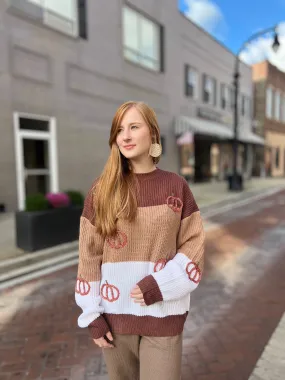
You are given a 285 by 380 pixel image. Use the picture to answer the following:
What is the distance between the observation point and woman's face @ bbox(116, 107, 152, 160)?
148 centimetres

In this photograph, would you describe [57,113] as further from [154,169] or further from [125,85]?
[154,169]

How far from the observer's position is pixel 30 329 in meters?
3.25

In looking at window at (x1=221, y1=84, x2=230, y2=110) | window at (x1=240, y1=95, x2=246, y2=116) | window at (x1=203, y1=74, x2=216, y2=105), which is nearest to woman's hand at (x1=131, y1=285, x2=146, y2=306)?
window at (x1=203, y1=74, x2=216, y2=105)

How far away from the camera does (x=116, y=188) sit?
151 centimetres

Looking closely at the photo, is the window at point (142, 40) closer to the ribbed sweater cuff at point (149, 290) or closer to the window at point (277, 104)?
the ribbed sweater cuff at point (149, 290)

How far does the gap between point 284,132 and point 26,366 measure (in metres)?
33.9

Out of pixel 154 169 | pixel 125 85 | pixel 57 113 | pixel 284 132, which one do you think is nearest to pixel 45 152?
pixel 57 113

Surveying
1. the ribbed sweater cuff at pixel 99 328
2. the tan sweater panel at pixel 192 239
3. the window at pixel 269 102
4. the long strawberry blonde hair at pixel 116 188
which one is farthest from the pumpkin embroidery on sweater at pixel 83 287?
the window at pixel 269 102

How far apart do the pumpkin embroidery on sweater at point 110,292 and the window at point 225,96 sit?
895 inches

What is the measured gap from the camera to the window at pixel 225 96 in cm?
2239

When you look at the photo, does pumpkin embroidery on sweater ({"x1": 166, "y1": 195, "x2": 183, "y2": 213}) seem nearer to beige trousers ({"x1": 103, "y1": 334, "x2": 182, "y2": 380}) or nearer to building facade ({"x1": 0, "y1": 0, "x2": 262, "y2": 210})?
beige trousers ({"x1": 103, "y1": 334, "x2": 182, "y2": 380})

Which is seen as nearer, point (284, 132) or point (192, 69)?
point (192, 69)

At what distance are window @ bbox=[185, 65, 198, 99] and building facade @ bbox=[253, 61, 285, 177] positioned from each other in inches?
438

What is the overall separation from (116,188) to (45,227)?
4578 millimetres
